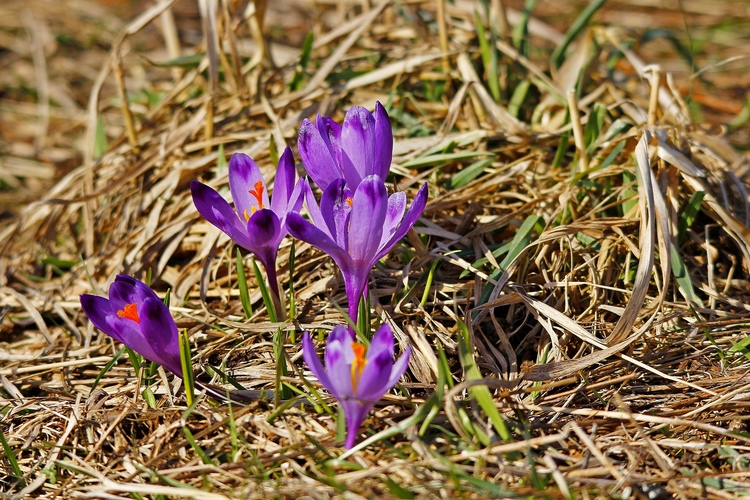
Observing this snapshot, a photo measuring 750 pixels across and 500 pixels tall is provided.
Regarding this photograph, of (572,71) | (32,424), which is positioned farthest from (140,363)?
(572,71)

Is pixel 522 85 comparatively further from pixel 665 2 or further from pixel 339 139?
pixel 665 2

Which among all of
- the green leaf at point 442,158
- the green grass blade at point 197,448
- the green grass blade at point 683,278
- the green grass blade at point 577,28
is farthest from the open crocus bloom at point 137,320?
the green grass blade at point 577,28

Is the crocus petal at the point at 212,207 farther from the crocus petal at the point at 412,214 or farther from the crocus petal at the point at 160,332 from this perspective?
the crocus petal at the point at 412,214

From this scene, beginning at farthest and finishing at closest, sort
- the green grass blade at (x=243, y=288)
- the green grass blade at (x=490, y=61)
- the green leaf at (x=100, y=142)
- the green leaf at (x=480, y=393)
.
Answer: the green leaf at (x=100, y=142)
the green grass blade at (x=490, y=61)
the green grass blade at (x=243, y=288)
the green leaf at (x=480, y=393)

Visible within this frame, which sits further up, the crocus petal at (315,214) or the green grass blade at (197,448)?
the crocus petal at (315,214)

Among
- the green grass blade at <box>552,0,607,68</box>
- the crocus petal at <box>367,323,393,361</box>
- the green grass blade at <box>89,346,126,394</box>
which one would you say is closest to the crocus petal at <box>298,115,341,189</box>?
the crocus petal at <box>367,323,393,361</box>

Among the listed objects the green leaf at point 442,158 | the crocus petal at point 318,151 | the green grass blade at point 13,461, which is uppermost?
the crocus petal at point 318,151
